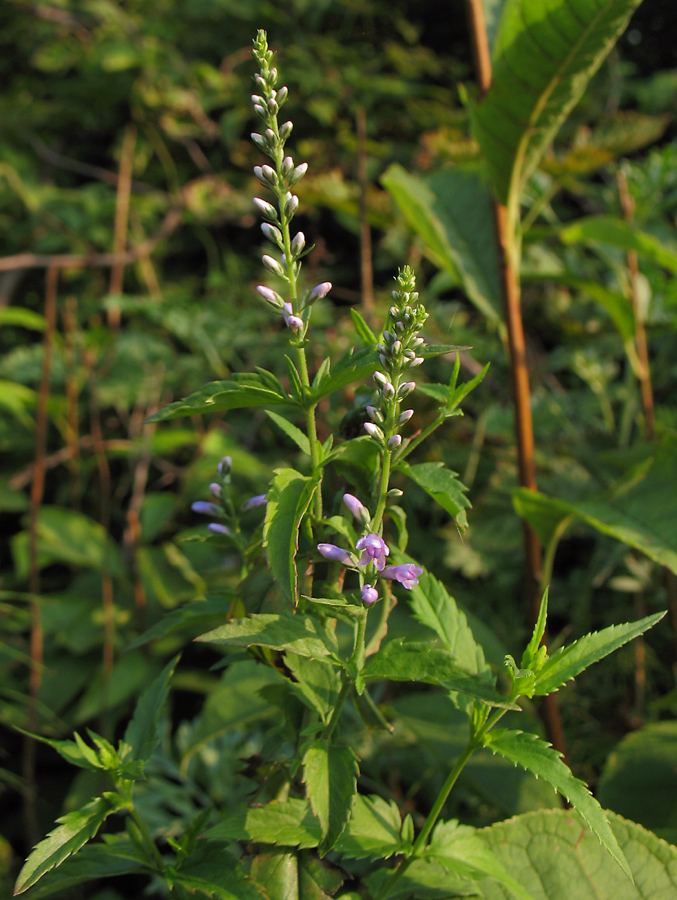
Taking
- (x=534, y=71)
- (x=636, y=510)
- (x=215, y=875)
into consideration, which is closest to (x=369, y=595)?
(x=215, y=875)

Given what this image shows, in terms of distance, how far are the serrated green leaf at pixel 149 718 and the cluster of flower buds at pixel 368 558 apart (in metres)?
0.29

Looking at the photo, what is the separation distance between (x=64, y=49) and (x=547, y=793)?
362cm

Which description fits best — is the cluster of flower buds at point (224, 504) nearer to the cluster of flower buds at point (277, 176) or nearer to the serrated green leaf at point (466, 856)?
the cluster of flower buds at point (277, 176)

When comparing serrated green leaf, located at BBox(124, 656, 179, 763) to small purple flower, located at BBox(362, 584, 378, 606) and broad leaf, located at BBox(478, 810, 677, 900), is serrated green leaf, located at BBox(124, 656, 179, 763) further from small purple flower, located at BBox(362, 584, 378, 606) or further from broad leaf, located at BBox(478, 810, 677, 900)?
broad leaf, located at BBox(478, 810, 677, 900)

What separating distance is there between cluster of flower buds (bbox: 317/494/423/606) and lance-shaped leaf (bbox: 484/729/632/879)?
207 millimetres

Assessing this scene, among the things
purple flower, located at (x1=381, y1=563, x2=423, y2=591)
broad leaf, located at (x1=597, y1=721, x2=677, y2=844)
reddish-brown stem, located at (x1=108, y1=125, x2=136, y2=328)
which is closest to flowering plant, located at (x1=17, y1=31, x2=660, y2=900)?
purple flower, located at (x1=381, y1=563, x2=423, y2=591)

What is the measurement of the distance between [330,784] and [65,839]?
0.96ft

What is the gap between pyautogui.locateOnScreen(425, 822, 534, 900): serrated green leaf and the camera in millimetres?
740

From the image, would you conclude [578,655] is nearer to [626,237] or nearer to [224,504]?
[224,504]

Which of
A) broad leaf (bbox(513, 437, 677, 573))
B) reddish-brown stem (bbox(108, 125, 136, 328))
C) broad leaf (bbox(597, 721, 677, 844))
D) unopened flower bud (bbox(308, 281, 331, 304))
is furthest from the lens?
reddish-brown stem (bbox(108, 125, 136, 328))

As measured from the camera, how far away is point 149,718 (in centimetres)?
88

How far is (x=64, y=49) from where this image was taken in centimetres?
313

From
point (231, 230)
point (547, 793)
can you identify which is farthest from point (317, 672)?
point (231, 230)

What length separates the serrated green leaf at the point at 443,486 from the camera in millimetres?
668
